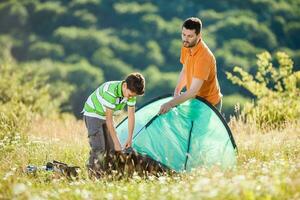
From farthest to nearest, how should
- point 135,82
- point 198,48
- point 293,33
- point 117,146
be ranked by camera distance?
point 293,33
point 198,48
point 117,146
point 135,82

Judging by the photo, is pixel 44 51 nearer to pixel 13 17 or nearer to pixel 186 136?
pixel 13 17

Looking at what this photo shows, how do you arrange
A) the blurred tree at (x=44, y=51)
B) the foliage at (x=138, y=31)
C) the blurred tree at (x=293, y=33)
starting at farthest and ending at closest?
1. the blurred tree at (x=293, y=33)
2. the blurred tree at (x=44, y=51)
3. the foliage at (x=138, y=31)

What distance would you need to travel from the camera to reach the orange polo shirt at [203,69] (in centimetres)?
620

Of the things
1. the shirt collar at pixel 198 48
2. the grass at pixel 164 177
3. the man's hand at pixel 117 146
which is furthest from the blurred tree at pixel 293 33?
the man's hand at pixel 117 146

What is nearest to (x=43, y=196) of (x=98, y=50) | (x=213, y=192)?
(x=213, y=192)

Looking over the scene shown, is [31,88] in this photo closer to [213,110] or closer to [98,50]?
[213,110]

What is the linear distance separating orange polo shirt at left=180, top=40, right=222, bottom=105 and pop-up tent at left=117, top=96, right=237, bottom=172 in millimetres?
192

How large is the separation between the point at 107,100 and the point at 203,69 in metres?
0.98

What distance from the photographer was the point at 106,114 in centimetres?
597

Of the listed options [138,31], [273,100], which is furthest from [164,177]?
[138,31]

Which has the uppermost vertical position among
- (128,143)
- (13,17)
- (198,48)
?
(13,17)

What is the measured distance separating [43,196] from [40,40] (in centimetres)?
4216

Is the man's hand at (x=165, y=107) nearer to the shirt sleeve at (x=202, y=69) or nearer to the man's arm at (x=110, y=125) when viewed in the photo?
the shirt sleeve at (x=202, y=69)

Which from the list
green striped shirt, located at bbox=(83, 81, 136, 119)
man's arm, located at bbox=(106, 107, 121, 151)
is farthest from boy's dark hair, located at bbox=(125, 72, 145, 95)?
man's arm, located at bbox=(106, 107, 121, 151)
